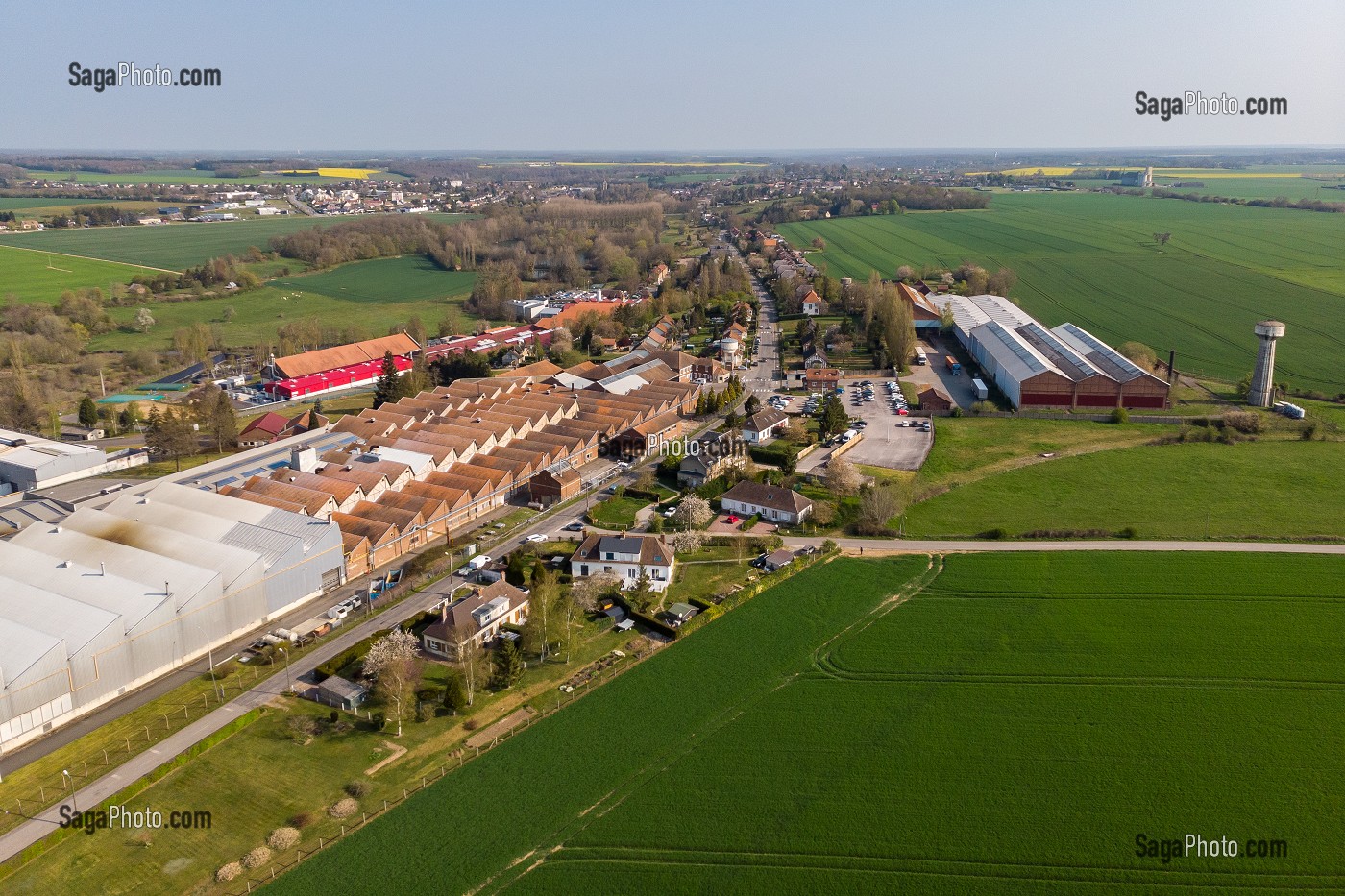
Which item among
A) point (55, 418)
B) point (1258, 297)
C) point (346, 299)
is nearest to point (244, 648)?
point (55, 418)

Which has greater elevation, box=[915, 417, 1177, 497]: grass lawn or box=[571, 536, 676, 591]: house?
box=[915, 417, 1177, 497]: grass lawn

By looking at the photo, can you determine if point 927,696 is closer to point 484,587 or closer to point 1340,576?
point 484,587

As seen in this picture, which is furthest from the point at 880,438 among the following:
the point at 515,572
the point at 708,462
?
the point at 515,572

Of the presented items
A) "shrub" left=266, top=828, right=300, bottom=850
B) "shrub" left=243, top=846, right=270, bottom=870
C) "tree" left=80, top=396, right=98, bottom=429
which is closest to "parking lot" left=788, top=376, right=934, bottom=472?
"shrub" left=266, top=828, right=300, bottom=850

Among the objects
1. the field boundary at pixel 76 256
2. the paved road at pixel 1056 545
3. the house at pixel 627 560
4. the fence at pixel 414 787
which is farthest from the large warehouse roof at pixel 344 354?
the field boundary at pixel 76 256

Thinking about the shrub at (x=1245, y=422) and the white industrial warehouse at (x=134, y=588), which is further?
the shrub at (x=1245, y=422)

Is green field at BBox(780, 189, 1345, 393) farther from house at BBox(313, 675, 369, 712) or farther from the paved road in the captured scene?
house at BBox(313, 675, 369, 712)

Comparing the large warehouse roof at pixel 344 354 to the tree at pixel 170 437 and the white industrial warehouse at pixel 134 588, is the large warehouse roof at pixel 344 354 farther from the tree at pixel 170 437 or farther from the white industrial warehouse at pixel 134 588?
the white industrial warehouse at pixel 134 588
